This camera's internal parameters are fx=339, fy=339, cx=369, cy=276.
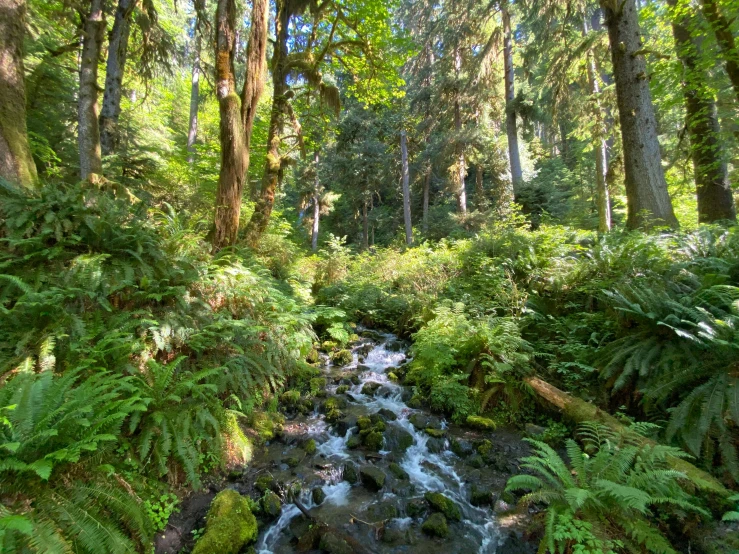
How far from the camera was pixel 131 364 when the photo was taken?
3.54m

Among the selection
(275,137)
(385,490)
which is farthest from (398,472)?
(275,137)

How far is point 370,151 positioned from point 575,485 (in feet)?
67.6

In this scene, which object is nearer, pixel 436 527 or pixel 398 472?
pixel 436 527

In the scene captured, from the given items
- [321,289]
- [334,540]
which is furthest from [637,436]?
[321,289]

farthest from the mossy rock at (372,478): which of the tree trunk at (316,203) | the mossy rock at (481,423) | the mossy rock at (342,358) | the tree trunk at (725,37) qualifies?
the tree trunk at (316,203)

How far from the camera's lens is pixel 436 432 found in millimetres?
4824

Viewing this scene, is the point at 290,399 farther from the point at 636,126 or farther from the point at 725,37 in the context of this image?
the point at 725,37

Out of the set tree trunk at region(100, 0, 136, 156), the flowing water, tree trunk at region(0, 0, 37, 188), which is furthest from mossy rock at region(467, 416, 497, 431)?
tree trunk at region(100, 0, 136, 156)

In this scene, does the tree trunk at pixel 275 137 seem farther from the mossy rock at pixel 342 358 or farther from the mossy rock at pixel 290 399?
the mossy rock at pixel 290 399

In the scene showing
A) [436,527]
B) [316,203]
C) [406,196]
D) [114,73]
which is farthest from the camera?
[316,203]

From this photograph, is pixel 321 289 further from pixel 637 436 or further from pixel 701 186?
pixel 701 186

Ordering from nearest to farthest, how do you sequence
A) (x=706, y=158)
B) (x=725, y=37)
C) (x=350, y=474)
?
1. (x=350, y=474)
2. (x=725, y=37)
3. (x=706, y=158)

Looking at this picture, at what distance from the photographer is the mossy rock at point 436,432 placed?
480cm

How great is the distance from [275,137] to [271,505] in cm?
836
